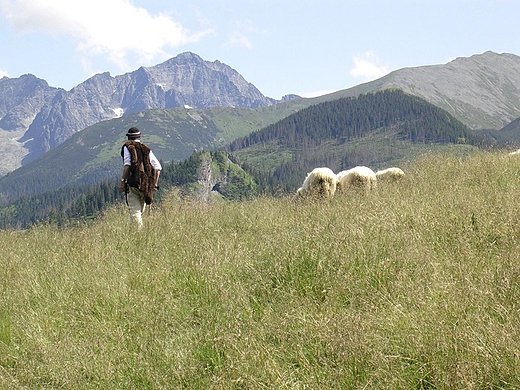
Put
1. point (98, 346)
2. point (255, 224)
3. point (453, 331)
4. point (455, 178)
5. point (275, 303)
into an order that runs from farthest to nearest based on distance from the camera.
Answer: point (455, 178), point (255, 224), point (275, 303), point (98, 346), point (453, 331)

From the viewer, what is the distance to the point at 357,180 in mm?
12727

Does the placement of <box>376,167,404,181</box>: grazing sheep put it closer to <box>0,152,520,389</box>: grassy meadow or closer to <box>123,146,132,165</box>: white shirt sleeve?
<box>0,152,520,389</box>: grassy meadow

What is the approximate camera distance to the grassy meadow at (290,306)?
3180 millimetres

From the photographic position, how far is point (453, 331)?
315 cm

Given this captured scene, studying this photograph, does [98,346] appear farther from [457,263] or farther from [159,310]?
[457,263]

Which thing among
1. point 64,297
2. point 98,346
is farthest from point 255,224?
point 98,346

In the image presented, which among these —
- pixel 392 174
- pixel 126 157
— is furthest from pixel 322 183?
pixel 126 157

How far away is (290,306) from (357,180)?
28.7 ft

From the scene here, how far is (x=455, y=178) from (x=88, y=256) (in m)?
7.07

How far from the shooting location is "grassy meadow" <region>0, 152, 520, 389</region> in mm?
3180

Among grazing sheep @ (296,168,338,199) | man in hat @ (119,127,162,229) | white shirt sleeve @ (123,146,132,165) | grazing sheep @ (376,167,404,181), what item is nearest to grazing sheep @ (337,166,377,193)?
grazing sheep @ (296,168,338,199)

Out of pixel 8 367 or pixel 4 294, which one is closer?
pixel 8 367

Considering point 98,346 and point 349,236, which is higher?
point 349,236

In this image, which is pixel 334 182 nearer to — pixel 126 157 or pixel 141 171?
pixel 141 171
